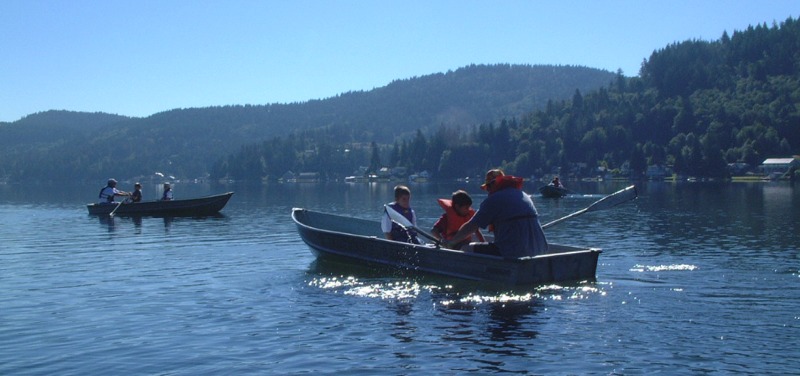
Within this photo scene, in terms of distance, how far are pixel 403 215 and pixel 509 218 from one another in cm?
433

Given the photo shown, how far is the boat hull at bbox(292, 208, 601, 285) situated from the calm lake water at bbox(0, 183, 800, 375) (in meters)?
0.35

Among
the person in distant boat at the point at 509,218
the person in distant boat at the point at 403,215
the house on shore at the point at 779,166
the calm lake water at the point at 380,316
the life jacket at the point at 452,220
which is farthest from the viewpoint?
the house on shore at the point at 779,166

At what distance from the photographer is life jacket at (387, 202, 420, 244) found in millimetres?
22953

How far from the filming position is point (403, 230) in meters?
23.5

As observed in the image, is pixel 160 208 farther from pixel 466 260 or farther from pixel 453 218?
pixel 466 260

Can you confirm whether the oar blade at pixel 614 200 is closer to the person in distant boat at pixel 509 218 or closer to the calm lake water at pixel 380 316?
the calm lake water at pixel 380 316

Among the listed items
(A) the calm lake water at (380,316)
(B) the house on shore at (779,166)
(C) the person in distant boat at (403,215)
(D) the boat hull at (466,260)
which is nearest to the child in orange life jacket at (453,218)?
(D) the boat hull at (466,260)

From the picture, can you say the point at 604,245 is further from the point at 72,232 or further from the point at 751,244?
the point at 72,232

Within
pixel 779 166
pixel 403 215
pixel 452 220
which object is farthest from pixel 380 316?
pixel 779 166

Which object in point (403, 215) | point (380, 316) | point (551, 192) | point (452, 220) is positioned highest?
point (403, 215)

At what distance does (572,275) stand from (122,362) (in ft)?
37.0

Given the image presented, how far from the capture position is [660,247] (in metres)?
30.0

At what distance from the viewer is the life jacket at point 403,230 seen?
904 inches

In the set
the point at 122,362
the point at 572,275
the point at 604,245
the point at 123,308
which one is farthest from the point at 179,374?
the point at 604,245
